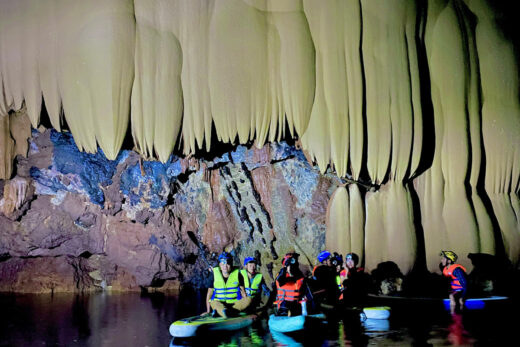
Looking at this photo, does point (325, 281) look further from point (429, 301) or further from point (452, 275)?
point (452, 275)

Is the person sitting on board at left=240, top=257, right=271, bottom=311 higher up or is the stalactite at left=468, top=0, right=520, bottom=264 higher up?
the stalactite at left=468, top=0, right=520, bottom=264

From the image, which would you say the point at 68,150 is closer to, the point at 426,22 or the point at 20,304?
the point at 20,304

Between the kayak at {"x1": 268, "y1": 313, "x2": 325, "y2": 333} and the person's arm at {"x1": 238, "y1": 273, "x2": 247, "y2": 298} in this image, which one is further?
the person's arm at {"x1": 238, "y1": 273, "x2": 247, "y2": 298}

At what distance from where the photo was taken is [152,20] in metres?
7.81

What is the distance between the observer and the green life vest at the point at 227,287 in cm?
666

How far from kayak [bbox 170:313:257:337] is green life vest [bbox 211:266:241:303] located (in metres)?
0.25

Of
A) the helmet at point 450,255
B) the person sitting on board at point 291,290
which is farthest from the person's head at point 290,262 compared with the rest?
the helmet at point 450,255

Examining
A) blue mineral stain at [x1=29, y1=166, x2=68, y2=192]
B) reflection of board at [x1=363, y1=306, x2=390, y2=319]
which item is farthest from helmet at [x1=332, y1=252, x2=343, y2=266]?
blue mineral stain at [x1=29, y1=166, x2=68, y2=192]

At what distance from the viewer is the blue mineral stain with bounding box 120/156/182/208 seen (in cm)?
1116

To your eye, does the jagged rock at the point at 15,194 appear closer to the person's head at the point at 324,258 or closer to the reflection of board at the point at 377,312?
the person's head at the point at 324,258

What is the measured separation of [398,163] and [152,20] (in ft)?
13.2

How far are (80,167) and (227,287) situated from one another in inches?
225

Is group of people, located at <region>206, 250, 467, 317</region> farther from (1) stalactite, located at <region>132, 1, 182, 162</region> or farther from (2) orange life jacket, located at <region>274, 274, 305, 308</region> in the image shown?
(1) stalactite, located at <region>132, 1, 182, 162</region>

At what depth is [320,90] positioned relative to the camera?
25.4 feet
